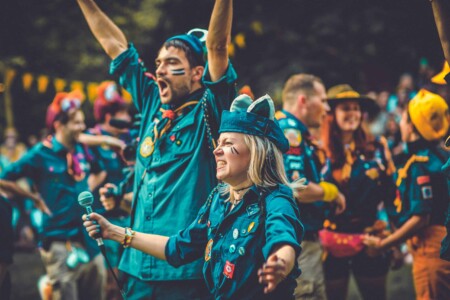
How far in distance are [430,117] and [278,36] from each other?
35.1 ft

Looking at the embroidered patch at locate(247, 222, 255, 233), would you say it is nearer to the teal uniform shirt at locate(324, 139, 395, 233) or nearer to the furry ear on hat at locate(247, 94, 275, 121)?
the furry ear on hat at locate(247, 94, 275, 121)

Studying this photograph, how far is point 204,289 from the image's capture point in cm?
420

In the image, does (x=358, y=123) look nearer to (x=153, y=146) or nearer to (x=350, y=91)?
(x=350, y=91)

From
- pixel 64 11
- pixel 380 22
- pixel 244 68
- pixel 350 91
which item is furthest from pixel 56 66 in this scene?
pixel 350 91

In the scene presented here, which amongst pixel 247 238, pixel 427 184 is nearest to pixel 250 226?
pixel 247 238

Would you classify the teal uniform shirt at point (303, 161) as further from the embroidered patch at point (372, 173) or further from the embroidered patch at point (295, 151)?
the embroidered patch at point (372, 173)

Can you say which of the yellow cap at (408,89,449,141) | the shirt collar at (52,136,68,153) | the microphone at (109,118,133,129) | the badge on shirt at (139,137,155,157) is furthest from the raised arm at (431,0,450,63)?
the shirt collar at (52,136,68,153)

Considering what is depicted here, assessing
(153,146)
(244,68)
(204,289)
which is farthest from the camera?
(244,68)

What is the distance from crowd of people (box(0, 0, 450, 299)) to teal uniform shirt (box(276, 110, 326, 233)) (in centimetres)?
1

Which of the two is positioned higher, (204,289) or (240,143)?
(240,143)

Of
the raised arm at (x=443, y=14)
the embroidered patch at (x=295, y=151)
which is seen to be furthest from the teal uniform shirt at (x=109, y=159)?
the raised arm at (x=443, y=14)

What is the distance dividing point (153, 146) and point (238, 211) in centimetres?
115

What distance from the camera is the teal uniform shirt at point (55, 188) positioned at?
24.2 ft

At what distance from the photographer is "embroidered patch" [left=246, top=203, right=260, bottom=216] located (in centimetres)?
347
